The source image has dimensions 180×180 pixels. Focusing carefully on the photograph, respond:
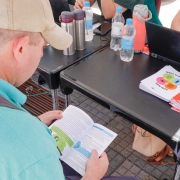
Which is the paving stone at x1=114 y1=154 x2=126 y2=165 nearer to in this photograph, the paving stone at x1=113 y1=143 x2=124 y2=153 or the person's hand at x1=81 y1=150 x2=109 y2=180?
the paving stone at x1=113 y1=143 x2=124 y2=153

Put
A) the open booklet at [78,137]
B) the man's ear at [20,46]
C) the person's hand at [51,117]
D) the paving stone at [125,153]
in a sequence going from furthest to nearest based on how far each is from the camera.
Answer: the paving stone at [125,153] → the person's hand at [51,117] → the open booklet at [78,137] → the man's ear at [20,46]

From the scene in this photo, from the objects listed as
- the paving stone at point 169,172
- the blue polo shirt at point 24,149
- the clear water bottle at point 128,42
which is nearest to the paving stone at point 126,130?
the paving stone at point 169,172

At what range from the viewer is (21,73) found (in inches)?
29.2

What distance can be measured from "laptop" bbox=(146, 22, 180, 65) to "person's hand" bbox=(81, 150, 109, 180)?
2.01 ft

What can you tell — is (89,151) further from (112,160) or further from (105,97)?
(112,160)

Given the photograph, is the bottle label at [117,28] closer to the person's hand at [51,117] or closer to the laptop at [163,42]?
the laptop at [163,42]

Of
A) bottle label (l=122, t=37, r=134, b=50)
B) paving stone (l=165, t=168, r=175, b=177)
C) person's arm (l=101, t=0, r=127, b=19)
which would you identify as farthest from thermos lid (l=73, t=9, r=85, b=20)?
paving stone (l=165, t=168, r=175, b=177)

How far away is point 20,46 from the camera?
672mm

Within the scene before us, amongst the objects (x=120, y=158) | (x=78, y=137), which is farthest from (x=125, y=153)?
(x=78, y=137)

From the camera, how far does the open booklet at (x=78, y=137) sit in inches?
43.3

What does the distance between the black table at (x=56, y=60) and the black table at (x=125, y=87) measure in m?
0.05

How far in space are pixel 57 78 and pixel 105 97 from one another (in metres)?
0.34

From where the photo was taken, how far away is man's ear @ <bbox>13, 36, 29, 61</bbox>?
0.67 meters

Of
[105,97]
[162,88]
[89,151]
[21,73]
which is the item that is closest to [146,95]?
[162,88]
